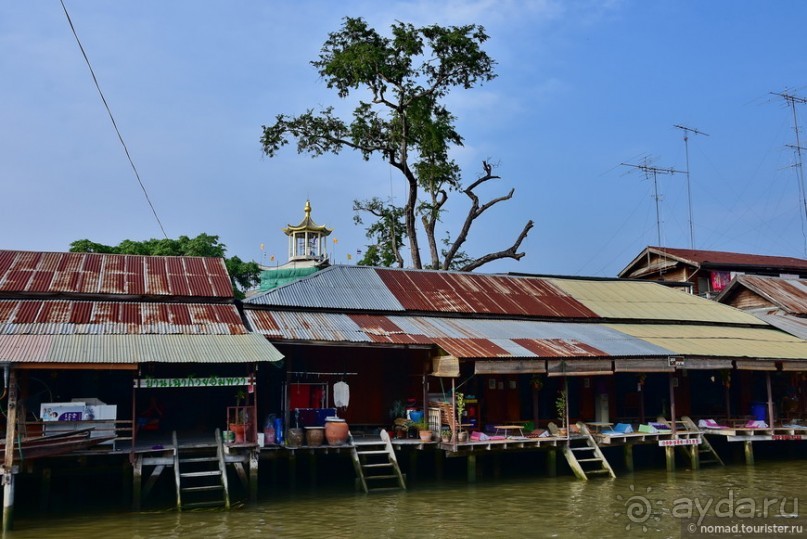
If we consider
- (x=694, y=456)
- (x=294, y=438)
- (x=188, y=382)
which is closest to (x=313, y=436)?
(x=294, y=438)

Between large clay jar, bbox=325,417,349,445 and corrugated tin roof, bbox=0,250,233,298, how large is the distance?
555cm

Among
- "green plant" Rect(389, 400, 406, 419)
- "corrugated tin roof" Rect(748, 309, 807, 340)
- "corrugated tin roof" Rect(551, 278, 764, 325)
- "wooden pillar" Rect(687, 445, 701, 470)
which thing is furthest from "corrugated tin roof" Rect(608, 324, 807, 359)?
"green plant" Rect(389, 400, 406, 419)

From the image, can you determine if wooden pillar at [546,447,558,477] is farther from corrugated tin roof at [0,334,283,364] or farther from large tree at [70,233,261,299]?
large tree at [70,233,261,299]

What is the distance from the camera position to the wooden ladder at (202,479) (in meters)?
16.0

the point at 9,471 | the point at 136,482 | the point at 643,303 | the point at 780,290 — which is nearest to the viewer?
the point at 9,471

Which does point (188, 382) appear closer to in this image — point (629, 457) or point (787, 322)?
point (629, 457)

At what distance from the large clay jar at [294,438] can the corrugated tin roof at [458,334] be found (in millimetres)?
2361

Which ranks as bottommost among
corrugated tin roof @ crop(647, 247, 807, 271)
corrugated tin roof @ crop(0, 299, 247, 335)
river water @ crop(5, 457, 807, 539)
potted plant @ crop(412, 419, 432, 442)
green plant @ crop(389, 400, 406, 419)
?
river water @ crop(5, 457, 807, 539)

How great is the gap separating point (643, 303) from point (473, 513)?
1541 cm

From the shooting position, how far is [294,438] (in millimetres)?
17750

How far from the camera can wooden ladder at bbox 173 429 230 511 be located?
1599 cm

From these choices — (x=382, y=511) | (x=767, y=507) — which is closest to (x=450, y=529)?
(x=382, y=511)

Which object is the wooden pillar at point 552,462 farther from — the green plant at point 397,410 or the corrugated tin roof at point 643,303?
the corrugated tin roof at point 643,303

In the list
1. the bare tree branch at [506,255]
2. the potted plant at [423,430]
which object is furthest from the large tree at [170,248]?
the potted plant at [423,430]
